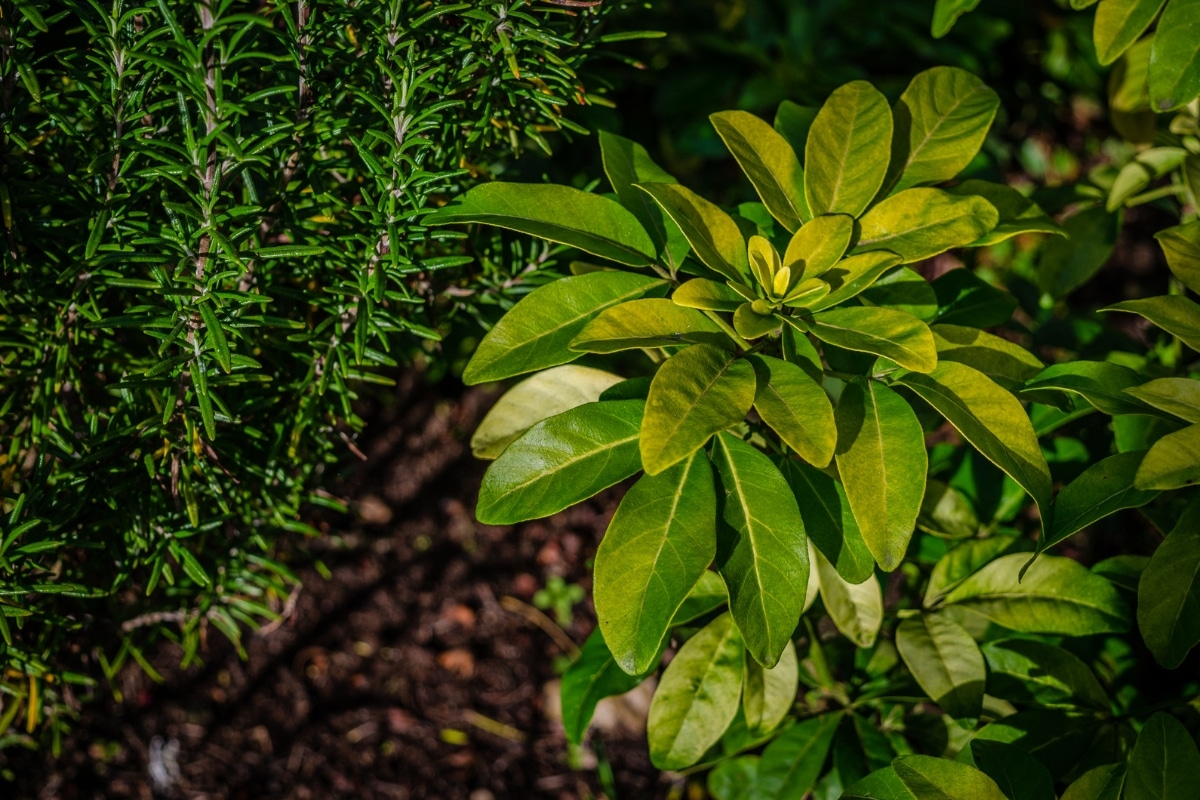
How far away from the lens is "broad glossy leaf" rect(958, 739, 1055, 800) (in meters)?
1.06

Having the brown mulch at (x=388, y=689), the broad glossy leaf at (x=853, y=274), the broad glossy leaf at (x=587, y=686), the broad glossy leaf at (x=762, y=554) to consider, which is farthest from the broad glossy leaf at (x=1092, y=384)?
the brown mulch at (x=388, y=689)

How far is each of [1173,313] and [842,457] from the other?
0.47m

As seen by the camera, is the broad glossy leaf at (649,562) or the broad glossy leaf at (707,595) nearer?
the broad glossy leaf at (649,562)

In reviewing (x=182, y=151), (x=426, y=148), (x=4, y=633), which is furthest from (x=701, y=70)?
(x=4, y=633)

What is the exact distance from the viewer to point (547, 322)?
1077 millimetres

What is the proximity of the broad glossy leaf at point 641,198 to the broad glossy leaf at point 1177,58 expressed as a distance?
26.0 inches

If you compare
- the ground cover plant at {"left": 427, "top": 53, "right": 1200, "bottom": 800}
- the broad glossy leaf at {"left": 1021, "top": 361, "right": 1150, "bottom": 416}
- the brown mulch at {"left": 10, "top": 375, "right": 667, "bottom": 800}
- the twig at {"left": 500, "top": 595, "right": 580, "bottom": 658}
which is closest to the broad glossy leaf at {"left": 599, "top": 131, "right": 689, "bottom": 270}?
the ground cover plant at {"left": 427, "top": 53, "right": 1200, "bottom": 800}

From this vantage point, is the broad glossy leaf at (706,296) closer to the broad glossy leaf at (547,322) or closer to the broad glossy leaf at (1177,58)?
the broad glossy leaf at (547,322)

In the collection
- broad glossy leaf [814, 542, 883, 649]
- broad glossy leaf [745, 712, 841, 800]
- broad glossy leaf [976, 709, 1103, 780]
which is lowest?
broad glossy leaf [745, 712, 841, 800]

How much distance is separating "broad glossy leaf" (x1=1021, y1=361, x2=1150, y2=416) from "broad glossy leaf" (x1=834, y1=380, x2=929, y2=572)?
192 mm

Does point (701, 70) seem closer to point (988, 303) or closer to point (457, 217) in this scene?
point (988, 303)

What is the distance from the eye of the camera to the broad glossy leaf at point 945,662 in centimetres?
117

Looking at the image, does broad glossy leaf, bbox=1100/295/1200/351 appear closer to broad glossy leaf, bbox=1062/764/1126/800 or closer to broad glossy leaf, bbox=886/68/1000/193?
broad glossy leaf, bbox=886/68/1000/193

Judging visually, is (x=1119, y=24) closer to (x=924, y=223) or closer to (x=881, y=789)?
(x=924, y=223)
